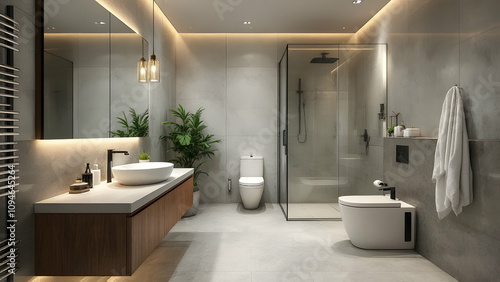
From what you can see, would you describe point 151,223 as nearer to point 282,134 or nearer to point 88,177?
point 88,177

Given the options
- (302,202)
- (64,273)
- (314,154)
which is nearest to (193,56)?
(314,154)

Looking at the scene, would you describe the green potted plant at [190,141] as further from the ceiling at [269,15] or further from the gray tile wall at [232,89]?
the ceiling at [269,15]

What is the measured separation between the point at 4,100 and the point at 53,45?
517 mm

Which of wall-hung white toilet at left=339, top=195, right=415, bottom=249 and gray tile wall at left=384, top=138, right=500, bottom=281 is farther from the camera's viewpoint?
wall-hung white toilet at left=339, top=195, right=415, bottom=249

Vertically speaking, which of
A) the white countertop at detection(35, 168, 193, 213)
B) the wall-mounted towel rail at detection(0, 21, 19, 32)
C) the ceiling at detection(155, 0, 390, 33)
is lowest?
the white countertop at detection(35, 168, 193, 213)

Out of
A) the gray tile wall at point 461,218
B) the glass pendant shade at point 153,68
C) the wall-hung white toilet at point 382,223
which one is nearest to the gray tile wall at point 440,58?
the gray tile wall at point 461,218

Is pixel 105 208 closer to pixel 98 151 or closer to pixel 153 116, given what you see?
pixel 98 151

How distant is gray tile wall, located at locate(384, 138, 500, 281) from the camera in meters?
1.88

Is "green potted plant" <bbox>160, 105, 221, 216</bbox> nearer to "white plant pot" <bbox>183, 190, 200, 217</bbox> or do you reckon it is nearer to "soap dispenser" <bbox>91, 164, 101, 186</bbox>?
"white plant pot" <bbox>183, 190, 200, 217</bbox>

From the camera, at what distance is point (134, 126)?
289 centimetres

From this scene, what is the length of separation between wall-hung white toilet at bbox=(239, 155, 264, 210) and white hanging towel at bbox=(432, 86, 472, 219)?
7.34 ft

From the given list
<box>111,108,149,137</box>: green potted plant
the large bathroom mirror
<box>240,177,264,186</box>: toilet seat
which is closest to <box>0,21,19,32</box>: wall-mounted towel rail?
the large bathroom mirror

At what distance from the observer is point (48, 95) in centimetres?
168

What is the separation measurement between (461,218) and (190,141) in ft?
10.3
